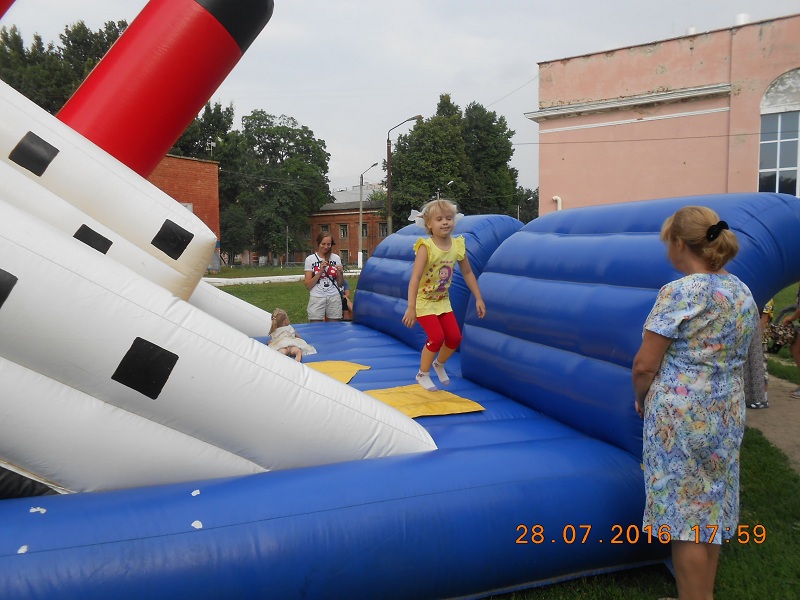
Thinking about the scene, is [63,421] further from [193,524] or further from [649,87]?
[649,87]

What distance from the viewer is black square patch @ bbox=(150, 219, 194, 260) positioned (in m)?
2.95

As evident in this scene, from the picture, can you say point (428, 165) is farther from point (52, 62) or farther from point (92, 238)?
point (92, 238)

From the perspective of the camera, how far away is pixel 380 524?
1779 mm

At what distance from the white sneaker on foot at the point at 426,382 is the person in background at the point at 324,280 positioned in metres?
2.34

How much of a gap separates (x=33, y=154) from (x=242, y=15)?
145 centimetres

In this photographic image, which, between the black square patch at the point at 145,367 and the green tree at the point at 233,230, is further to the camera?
the green tree at the point at 233,230

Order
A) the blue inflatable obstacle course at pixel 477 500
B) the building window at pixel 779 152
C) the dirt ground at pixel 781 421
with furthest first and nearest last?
the building window at pixel 779 152 → the dirt ground at pixel 781 421 → the blue inflatable obstacle course at pixel 477 500

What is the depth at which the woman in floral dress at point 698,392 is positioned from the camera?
1.67m

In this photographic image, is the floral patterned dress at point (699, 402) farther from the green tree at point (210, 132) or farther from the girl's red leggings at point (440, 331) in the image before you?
the green tree at point (210, 132)

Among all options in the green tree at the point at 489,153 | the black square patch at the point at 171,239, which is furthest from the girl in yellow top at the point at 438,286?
the green tree at the point at 489,153

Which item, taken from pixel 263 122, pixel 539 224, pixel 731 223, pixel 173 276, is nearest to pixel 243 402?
pixel 173 276

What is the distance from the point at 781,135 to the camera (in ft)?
55.8

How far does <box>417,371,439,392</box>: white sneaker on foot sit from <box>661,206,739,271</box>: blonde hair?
1664 millimetres

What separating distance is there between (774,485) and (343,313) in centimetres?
421
